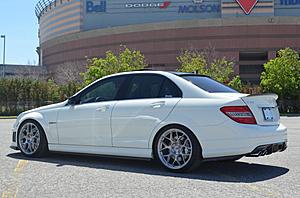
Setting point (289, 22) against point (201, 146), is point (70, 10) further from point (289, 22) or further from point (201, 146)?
point (201, 146)

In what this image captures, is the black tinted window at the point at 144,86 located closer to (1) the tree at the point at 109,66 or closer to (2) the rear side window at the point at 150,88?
(2) the rear side window at the point at 150,88

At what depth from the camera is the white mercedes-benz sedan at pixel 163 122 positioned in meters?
5.94

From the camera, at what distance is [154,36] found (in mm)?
70188

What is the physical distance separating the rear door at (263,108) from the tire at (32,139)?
368 centimetres

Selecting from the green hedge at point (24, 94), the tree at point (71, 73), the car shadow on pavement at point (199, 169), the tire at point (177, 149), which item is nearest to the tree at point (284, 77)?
the green hedge at point (24, 94)

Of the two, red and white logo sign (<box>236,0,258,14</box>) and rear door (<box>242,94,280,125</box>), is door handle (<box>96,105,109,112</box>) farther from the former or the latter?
red and white logo sign (<box>236,0,258,14</box>)

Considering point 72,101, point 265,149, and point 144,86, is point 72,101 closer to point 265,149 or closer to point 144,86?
point 144,86

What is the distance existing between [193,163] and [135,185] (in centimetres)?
103

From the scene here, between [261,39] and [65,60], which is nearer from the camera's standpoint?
[261,39]

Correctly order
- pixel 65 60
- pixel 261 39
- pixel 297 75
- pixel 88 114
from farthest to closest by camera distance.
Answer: pixel 65 60
pixel 261 39
pixel 297 75
pixel 88 114

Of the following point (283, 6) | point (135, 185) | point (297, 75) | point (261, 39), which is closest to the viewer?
point (135, 185)

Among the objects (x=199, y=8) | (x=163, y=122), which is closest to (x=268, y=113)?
(x=163, y=122)

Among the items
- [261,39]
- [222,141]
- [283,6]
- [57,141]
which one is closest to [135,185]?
[222,141]

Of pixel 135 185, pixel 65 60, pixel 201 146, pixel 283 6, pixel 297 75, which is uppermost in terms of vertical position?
pixel 283 6
